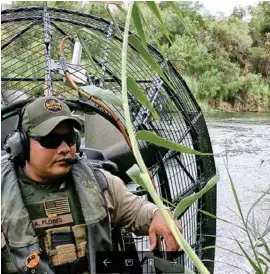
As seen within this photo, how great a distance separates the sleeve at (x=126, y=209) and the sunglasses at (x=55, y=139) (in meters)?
0.19

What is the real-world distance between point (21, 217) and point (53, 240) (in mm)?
117

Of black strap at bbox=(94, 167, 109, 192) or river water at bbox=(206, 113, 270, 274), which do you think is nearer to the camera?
black strap at bbox=(94, 167, 109, 192)

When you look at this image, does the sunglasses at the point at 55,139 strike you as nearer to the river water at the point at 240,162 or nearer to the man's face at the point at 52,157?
the man's face at the point at 52,157

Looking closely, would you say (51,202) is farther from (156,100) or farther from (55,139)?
(156,100)

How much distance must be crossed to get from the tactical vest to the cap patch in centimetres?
16

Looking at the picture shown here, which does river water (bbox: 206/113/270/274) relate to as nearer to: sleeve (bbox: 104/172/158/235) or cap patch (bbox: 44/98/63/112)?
sleeve (bbox: 104/172/158/235)

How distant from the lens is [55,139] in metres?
1.51

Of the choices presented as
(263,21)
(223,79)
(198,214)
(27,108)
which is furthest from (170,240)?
(263,21)

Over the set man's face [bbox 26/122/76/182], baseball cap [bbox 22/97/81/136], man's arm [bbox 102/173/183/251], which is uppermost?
baseball cap [bbox 22/97/81/136]

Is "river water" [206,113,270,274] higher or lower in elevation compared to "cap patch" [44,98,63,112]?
lower

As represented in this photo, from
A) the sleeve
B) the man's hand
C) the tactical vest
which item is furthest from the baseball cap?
the man's hand

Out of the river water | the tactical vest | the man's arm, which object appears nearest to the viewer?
the tactical vest

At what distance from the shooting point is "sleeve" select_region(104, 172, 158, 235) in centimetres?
164

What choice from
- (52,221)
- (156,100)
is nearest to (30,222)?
(52,221)
